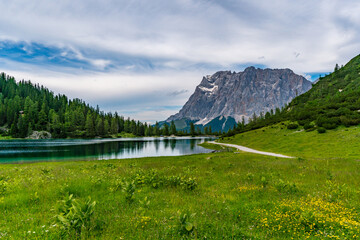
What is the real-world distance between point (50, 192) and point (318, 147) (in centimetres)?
5825

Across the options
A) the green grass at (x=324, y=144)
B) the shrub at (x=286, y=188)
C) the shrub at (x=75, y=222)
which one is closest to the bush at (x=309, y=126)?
the green grass at (x=324, y=144)

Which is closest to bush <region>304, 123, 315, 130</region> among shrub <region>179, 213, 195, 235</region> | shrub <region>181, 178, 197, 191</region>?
shrub <region>181, 178, 197, 191</region>

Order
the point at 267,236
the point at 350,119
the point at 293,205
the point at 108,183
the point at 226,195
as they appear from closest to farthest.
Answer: the point at 267,236
the point at 293,205
the point at 226,195
the point at 108,183
the point at 350,119

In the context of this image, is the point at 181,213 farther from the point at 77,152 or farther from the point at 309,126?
the point at 77,152

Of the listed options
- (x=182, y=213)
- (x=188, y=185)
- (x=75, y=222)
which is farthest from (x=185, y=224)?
(x=188, y=185)

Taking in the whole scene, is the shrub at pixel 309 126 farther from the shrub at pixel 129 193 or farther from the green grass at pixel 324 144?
the shrub at pixel 129 193

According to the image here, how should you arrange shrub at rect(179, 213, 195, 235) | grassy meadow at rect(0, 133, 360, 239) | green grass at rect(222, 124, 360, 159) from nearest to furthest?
shrub at rect(179, 213, 195, 235) < grassy meadow at rect(0, 133, 360, 239) < green grass at rect(222, 124, 360, 159)

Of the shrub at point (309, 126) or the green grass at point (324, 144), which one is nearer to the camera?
the green grass at point (324, 144)

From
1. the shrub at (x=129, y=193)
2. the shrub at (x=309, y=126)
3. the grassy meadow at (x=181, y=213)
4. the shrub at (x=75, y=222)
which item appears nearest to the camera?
the shrub at (x=75, y=222)

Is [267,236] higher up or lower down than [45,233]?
lower down

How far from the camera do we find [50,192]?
1049 cm

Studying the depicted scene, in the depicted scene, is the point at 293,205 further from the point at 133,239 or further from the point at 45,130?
the point at 45,130

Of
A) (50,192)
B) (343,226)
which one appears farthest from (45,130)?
(343,226)

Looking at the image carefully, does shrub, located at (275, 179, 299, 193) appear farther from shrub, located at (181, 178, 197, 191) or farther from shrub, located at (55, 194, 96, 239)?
shrub, located at (55, 194, 96, 239)
